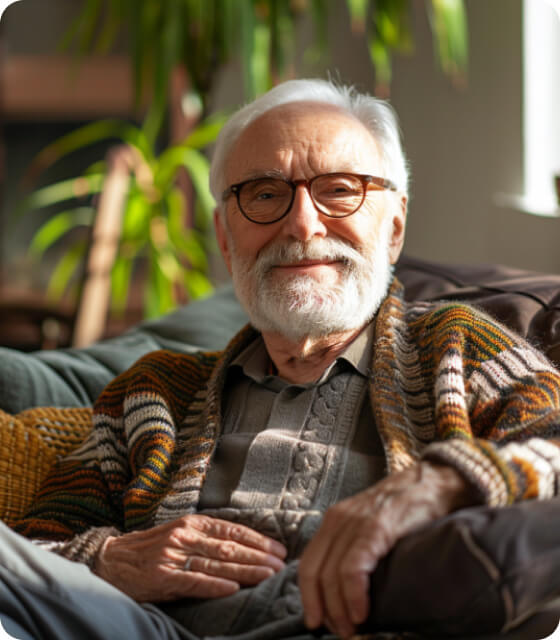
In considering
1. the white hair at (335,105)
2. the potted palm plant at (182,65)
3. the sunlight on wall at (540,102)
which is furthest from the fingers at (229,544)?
the potted palm plant at (182,65)

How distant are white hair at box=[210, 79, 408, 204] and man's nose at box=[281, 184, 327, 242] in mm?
175

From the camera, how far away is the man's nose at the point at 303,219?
1405 millimetres

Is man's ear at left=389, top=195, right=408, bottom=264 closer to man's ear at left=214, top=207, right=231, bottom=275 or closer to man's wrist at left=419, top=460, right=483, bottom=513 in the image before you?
man's ear at left=214, top=207, right=231, bottom=275

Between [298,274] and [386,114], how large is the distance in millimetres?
379

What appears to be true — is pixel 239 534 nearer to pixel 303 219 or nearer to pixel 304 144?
pixel 303 219

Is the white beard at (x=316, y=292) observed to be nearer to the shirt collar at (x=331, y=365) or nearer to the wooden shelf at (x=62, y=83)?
the shirt collar at (x=331, y=365)

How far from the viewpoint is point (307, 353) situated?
146 cm

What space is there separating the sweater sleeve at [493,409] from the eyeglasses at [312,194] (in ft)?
0.86

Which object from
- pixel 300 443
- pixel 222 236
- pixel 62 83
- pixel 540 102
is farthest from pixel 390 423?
pixel 62 83

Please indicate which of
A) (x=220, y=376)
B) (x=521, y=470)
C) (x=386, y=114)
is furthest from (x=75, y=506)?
(x=386, y=114)

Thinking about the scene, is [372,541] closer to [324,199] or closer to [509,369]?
[509,369]

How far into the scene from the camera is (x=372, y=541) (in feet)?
3.01

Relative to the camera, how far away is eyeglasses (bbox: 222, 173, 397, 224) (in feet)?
4.71

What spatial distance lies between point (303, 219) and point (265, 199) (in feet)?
0.34
